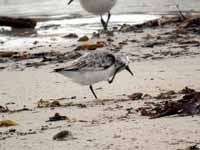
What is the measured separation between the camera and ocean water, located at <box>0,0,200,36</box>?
40.3 ft

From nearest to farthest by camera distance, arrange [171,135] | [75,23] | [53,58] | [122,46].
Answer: [171,135] < [53,58] < [122,46] < [75,23]

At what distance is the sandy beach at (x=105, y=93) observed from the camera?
3.93 meters

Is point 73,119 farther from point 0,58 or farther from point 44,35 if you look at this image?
point 44,35

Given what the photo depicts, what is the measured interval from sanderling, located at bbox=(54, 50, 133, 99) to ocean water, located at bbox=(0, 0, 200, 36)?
5161 mm

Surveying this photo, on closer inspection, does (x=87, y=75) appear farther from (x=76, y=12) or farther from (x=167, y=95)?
(x=76, y=12)

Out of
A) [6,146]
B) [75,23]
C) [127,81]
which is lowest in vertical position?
[75,23]

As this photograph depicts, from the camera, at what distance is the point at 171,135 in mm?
3834

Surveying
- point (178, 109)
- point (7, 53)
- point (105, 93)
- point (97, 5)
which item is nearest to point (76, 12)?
point (97, 5)

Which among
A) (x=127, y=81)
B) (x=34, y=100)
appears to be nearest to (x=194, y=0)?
(x=127, y=81)

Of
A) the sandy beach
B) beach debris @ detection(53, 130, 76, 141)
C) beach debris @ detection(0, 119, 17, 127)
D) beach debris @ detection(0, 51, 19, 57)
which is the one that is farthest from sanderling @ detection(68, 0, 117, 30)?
beach debris @ detection(53, 130, 76, 141)

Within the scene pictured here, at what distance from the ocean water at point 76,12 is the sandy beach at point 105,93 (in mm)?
1223

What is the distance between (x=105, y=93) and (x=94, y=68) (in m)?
0.37

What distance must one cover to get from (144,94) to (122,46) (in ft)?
11.1

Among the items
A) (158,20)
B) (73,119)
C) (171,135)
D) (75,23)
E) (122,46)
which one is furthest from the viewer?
(75,23)
